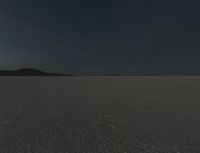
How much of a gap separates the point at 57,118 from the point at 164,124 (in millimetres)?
2504

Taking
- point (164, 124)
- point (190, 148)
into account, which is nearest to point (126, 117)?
point (164, 124)

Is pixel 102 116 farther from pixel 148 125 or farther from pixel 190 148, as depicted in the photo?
pixel 190 148

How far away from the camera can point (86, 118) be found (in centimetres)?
436

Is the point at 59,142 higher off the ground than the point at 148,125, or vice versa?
the point at 148,125

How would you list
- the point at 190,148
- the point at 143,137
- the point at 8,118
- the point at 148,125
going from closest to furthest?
the point at 190,148 → the point at 143,137 → the point at 148,125 → the point at 8,118

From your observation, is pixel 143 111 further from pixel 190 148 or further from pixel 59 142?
pixel 59 142

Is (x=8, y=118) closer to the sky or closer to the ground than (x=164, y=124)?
closer to the ground

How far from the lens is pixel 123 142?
2793mm

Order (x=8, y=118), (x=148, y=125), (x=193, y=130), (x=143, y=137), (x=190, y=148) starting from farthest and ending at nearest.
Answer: (x=8, y=118) → (x=148, y=125) → (x=193, y=130) → (x=143, y=137) → (x=190, y=148)

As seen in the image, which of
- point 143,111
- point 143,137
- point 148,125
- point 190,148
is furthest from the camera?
point 143,111

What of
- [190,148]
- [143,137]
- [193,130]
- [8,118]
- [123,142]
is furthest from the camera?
[8,118]

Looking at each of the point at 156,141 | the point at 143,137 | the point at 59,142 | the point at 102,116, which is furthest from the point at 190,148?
the point at 102,116

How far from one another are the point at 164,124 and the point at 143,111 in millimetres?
1317

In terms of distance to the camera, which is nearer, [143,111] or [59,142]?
[59,142]
